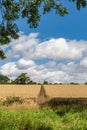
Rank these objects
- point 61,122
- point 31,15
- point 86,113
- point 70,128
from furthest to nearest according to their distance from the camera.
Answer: point 86,113 < point 61,122 < point 70,128 < point 31,15

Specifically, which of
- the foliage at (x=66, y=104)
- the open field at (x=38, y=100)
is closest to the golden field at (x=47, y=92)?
the open field at (x=38, y=100)

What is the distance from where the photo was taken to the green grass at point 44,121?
58.2 feet

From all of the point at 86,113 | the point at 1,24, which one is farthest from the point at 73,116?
the point at 1,24

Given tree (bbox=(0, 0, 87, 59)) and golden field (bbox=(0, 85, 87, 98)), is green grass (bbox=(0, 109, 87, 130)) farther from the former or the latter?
golden field (bbox=(0, 85, 87, 98))

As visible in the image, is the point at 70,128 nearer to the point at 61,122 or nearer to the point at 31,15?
the point at 61,122

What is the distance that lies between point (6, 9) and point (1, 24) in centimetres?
90

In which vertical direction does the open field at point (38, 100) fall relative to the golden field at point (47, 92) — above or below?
below

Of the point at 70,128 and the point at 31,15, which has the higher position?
the point at 31,15

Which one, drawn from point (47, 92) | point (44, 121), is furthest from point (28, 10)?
point (47, 92)

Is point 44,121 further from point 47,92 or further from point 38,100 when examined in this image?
point 47,92

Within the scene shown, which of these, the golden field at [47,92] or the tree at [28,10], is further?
the golden field at [47,92]

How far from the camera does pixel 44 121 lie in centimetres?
1909

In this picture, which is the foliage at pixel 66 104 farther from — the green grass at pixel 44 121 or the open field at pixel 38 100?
the green grass at pixel 44 121

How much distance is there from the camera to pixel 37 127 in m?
17.8
